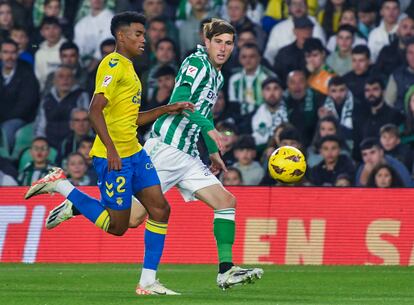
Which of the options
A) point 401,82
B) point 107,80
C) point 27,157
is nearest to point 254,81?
point 401,82

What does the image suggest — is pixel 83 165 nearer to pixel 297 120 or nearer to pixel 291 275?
pixel 297 120

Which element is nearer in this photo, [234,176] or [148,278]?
[148,278]

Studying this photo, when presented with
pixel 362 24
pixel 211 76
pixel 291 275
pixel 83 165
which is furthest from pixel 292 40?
pixel 211 76

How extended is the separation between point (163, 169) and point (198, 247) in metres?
4.49

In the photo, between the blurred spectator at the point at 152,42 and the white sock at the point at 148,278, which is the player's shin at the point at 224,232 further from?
the blurred spectator at the point at 152,42

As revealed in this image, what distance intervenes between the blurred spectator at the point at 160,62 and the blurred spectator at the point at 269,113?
59.7 inches

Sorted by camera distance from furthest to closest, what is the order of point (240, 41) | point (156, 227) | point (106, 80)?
point (240, 41)
point (156, 227)
point (106, 80)

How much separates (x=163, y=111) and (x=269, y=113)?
6.71m

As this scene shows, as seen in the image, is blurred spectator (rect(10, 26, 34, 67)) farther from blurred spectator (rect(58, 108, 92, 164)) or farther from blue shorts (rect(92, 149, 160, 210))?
blue shorts (rect(92, 149, 160, 210))

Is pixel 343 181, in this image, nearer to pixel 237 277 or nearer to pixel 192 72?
pixel 192 72

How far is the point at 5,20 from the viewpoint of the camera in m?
17.6

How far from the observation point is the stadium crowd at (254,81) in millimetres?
16203

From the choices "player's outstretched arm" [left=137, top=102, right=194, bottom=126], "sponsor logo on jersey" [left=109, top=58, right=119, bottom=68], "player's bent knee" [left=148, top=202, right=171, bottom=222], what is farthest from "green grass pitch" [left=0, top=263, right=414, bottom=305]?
"sponsor logo on jersey" [left=109, top=58, right=119, bottom=68]

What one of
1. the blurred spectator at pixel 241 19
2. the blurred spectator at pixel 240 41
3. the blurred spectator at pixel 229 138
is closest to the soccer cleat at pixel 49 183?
the blurred spectator at pixel 229 138
